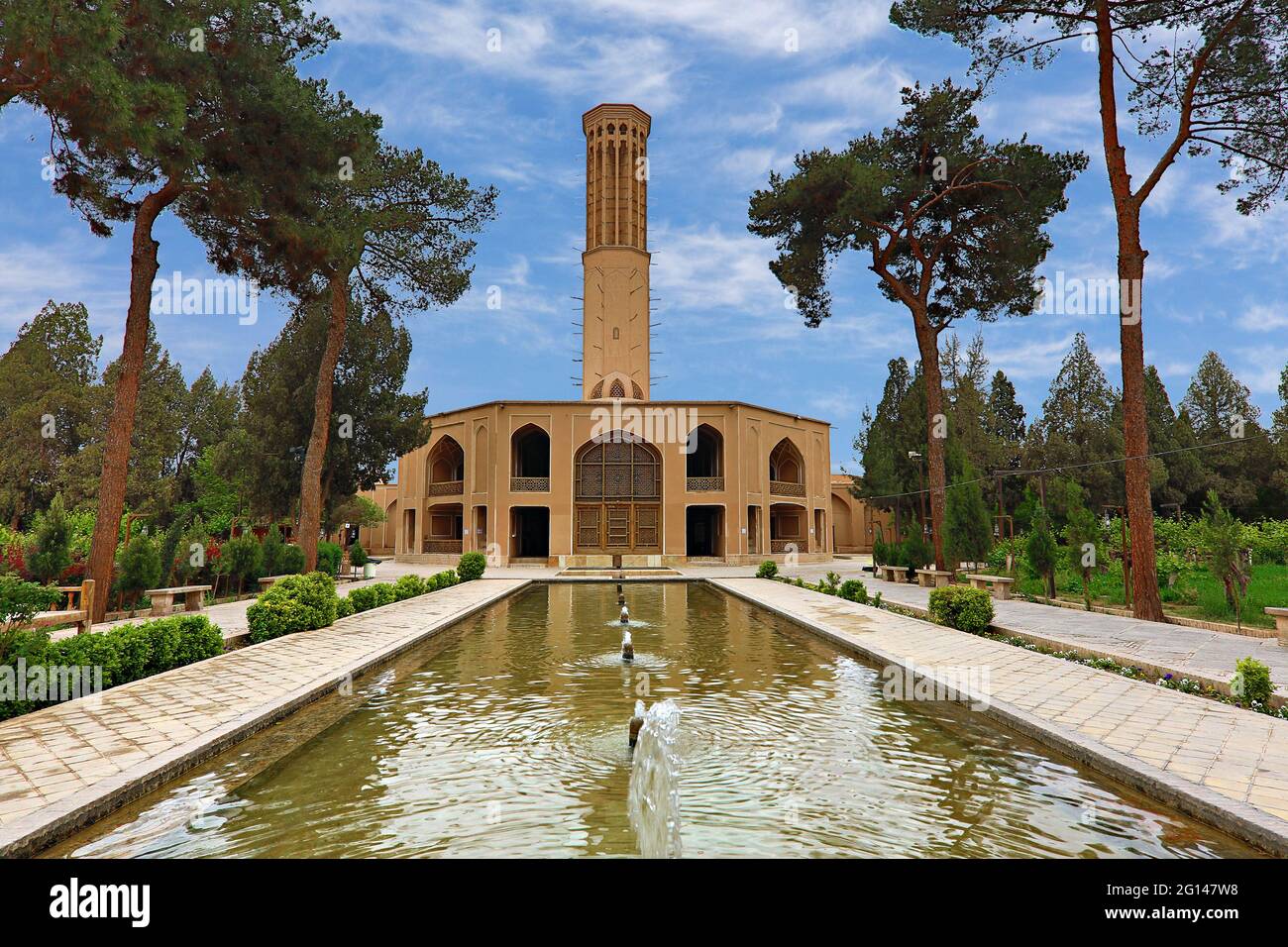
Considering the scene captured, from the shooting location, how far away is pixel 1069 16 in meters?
12.9

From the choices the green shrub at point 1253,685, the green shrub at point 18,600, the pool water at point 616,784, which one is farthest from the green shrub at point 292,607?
the green shrub at point 1253,685

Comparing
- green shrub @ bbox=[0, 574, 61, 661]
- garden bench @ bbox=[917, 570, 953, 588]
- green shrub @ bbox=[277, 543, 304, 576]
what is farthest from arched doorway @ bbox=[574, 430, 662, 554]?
green shrub @ bbox=[0, 574, 61, 661]

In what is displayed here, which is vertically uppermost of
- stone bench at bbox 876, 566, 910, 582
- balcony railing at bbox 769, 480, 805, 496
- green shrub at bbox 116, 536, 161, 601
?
balcony railing at bbox 769, 480, 805, 496

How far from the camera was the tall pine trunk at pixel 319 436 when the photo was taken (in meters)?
16.9

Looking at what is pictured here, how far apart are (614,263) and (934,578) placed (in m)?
24.0

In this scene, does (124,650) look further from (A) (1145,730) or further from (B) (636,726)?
(A) (1145,730)

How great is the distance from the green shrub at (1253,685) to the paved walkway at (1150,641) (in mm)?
193

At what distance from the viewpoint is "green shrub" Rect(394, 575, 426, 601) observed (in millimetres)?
14883

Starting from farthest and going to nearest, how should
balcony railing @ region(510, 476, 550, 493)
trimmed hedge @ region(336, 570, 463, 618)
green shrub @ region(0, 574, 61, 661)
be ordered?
balcony railing @ region(510, 476, 550, 493), trimmed hedge @ region(336, 570, 463, 618), green shrub @ region(0, 574, 61, 661)

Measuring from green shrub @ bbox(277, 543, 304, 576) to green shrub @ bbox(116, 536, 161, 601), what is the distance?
14.2 feet

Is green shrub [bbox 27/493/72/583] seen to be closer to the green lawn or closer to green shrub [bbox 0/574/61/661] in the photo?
green shrub [bbox 0/574/61/661]

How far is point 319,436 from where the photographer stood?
56.2 feet

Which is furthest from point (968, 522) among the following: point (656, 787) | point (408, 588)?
point (656, 787)
